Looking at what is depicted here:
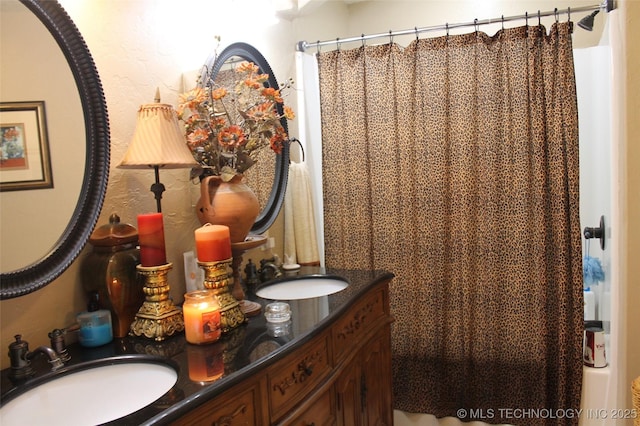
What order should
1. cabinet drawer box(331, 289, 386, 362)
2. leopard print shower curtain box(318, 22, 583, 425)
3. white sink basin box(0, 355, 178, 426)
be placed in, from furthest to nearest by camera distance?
leopard print shower curtain box(318, 22, 583, 425) → cabinet drawer box(331, 289, 386, 362) → white sink basin box(0, 355, 178, 426)

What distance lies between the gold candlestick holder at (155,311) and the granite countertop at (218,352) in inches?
0.8

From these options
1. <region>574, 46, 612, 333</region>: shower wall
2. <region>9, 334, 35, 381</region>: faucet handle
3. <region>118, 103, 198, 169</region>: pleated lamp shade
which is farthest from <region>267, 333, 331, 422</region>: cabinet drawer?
<region>574, 46, 612, 333</region>: shower wall

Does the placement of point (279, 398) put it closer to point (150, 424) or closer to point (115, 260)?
point (150, 424)

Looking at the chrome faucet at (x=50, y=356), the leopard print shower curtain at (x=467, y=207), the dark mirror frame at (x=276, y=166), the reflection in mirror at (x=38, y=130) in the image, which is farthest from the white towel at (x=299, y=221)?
the chrome faucet at (x=50, y=356)

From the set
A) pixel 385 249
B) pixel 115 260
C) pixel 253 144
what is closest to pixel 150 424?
pixel 115 260

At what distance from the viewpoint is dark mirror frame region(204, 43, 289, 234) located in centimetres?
191

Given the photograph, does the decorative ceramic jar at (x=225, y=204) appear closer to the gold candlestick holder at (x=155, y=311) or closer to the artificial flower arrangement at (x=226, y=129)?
the artificial flower arrangement at (x=226, y=129)

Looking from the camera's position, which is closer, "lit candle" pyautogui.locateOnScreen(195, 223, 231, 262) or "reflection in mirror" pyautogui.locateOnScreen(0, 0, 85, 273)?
"reflection in mirror" pyautogui.locateOnScreen(0, 0, 85, 273)

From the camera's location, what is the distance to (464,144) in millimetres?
2268

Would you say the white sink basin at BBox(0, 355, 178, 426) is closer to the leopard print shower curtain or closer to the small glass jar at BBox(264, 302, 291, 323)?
the small glass jar at BBox(264, 302, 291, 323)

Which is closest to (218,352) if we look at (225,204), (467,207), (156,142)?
(225,204)

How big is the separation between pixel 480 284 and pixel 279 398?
1.44m

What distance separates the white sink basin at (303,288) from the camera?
1.82 m

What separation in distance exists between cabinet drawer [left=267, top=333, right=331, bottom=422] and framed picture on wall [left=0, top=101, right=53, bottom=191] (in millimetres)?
732
